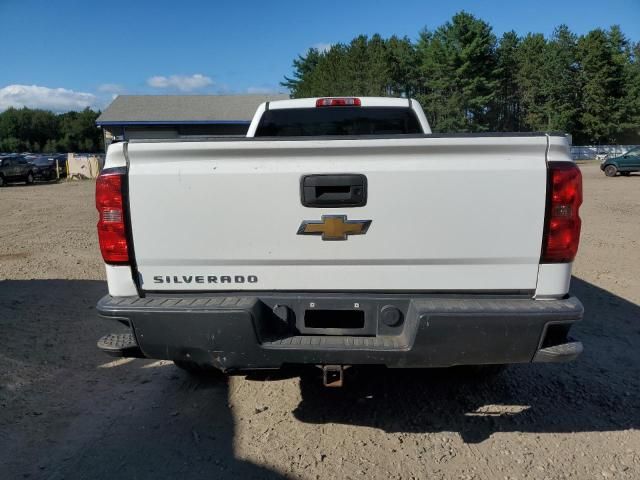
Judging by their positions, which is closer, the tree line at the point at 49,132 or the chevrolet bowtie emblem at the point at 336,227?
the chevrolet bowtie emblem at the point at 336,227

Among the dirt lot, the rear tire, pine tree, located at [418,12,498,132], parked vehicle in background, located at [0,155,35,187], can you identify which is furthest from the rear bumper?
pine tree, located at [418,12,498,132]

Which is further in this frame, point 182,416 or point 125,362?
point 125,362

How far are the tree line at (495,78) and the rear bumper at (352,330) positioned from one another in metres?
52.2

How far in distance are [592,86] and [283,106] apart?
68.4 m

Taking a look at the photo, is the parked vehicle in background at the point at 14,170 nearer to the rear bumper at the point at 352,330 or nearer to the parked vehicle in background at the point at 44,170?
the parked vehicle in background at the point at 44,170

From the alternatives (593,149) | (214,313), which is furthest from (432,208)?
(593,149)

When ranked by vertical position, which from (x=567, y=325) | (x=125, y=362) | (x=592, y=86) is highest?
(x=592, y=86)

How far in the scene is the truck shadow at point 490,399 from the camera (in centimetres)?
344

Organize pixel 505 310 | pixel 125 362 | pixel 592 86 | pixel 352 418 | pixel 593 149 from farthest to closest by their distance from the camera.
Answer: pixel 592 86
pixel 593 149
pixel 125 362
pixel 352 418
pixel 505 310

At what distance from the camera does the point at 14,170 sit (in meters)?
31.2

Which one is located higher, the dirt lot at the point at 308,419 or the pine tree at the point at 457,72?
the pine tree at the point at 457,72

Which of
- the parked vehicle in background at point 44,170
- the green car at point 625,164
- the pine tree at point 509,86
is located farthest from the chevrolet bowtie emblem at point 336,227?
the pine tree at point 509,86

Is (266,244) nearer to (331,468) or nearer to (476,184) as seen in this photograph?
(476,184)

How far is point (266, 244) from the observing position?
277cm
